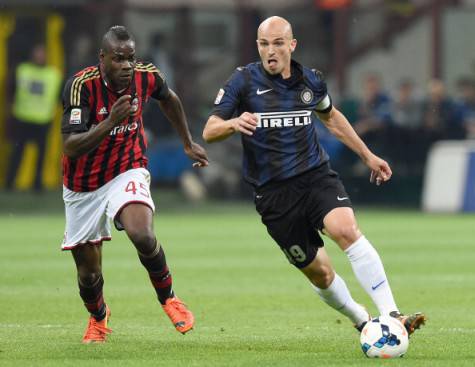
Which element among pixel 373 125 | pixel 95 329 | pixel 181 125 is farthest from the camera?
pixel 373 125

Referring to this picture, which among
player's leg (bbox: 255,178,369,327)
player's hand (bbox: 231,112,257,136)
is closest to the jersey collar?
player's leg (bbox: 255,178,369,327)

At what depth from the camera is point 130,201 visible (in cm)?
919

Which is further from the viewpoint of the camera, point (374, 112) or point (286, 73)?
point (374, 112)

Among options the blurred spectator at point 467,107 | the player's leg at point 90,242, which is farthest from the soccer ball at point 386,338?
the blurred spectator at point 467,107

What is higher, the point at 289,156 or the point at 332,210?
the point at 289,156

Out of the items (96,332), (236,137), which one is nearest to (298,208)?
(96,332)

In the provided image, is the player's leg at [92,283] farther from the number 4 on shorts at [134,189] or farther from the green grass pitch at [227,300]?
the number 4 on shorts at [134,189]

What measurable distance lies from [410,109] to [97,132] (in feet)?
53.0

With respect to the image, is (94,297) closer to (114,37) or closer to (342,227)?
(114,37)

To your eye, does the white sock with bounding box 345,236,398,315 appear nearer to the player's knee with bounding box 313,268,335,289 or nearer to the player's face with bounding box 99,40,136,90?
the player's knee with bounding box 313,268,335,289

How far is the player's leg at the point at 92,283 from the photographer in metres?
9.52

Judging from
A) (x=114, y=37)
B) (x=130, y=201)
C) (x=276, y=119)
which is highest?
(x=114, y=37)

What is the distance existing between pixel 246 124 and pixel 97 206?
1.63 metres

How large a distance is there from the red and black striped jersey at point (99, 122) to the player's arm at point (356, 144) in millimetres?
1215
